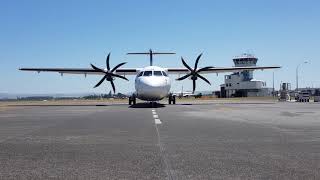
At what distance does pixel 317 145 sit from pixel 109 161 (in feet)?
17.5

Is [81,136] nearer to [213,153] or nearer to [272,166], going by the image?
[213,153]

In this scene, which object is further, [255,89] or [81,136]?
[255,89]

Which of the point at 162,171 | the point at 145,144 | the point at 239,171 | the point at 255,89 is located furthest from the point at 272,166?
the point at 255,89

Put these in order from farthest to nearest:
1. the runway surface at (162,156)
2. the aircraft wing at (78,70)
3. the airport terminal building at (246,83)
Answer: the airport terminal building at (246,83) → the aircraft wing at (78,70) → the runway surface at (162,156)

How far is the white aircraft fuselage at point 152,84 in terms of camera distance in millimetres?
37969

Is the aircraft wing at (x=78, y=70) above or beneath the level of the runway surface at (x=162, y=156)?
above

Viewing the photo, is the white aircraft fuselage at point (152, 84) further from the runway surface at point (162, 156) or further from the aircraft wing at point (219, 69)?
the runway surface at point (162, 156)

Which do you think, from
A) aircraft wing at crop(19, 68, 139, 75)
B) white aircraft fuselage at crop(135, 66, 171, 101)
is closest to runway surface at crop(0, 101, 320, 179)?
white aircraft fuselage at crop(135, 66, 171, 101)

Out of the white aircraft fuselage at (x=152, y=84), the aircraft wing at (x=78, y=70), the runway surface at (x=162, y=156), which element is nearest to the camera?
the runway surface at (x=162, y=156)

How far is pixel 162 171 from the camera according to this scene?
25.5 feet

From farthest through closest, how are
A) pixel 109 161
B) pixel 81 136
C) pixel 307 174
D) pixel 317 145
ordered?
1. pixel 81 136
2. pixel 317 145
3. pixel 109 161
4. pixel 307 174

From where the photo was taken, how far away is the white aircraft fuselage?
125 feet

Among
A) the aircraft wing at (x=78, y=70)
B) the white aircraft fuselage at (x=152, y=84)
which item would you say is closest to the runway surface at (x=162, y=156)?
the white aircraft fuselage at (x=152, y=84)

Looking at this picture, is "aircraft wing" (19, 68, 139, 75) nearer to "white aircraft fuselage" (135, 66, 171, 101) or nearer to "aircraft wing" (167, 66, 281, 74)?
"aircraft wing" (167, 66, 281, 74)
